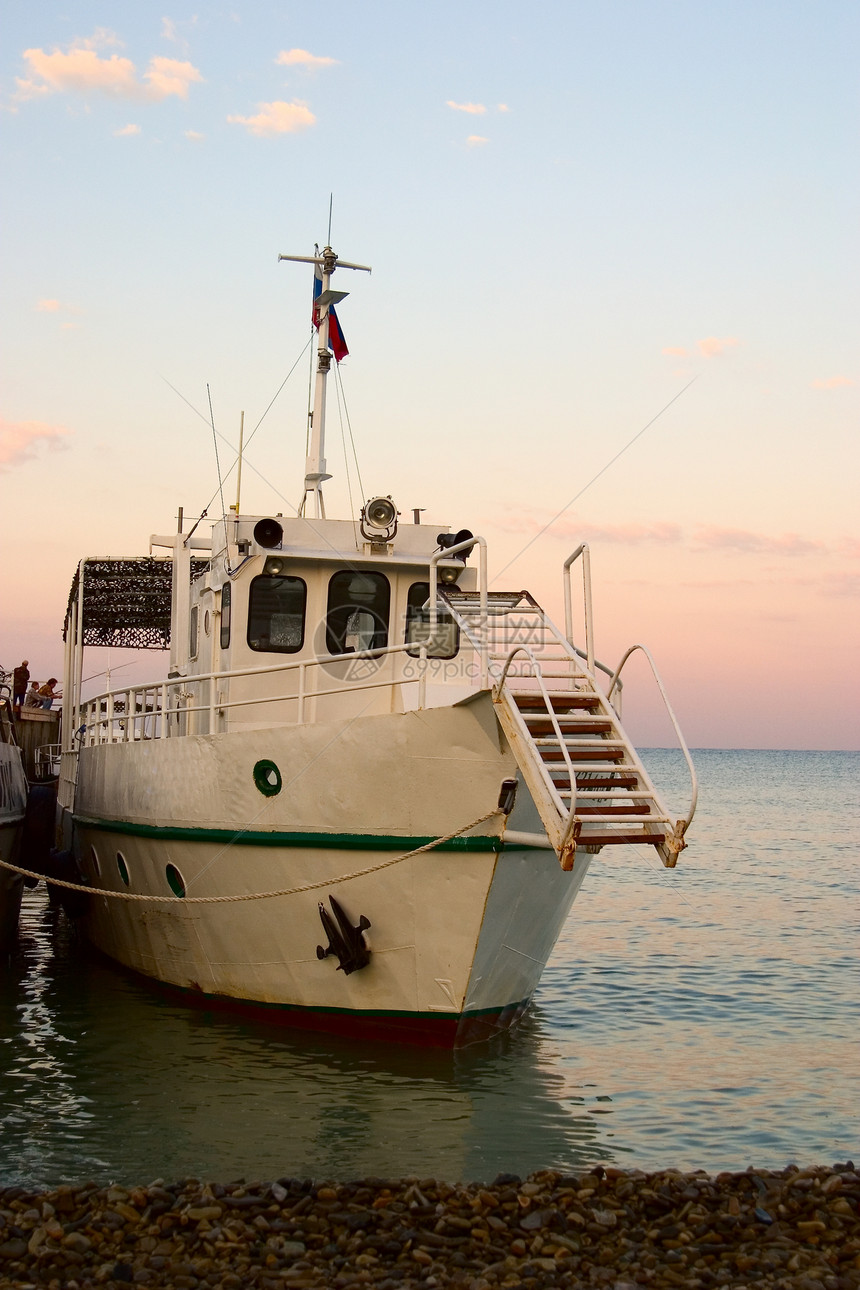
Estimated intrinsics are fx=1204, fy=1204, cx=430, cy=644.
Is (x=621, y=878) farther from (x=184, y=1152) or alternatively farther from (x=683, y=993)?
(x=184, y=1152)

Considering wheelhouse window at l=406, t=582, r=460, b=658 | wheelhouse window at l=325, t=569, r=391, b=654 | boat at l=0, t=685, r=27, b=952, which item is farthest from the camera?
boat at l=0, t=685, r=27, b=952

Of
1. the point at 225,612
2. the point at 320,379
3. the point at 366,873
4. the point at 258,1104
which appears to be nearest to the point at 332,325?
the point at 320,379

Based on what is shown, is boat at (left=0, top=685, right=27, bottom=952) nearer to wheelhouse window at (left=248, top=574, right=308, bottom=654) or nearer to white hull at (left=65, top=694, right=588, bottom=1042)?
white hull at (left=65, top=694, right=588, bottom=1042)

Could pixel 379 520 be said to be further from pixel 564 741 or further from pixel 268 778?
pixel 564 741

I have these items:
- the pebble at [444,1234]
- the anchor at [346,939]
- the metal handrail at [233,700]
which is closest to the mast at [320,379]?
the metal handrail at [233,700]

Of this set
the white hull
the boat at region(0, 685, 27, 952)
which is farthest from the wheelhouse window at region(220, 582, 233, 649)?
the boat at region(0, 685, 27, 952)

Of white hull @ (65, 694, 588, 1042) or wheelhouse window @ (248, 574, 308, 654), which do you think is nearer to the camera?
white hull @ (65, 694, 588, 1042)

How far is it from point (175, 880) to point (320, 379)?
18.1ft

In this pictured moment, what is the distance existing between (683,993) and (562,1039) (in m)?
3.46

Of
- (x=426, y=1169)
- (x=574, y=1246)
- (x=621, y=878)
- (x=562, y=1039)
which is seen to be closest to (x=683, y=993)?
(x=562, y=1039)

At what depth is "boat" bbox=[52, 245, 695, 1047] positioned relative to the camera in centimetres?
→ 878

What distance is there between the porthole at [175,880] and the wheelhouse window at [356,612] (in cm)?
253

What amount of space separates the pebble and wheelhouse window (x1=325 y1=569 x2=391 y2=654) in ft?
18.8

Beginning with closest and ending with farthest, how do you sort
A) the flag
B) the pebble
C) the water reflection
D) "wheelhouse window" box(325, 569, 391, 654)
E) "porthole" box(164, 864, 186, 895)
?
1. the pebble
2. the water reflection
3. "porthole" box(164, 864, 186, 895)
4. "wheelhouse window" box(325, 569, 391, 654)
5. the flag
